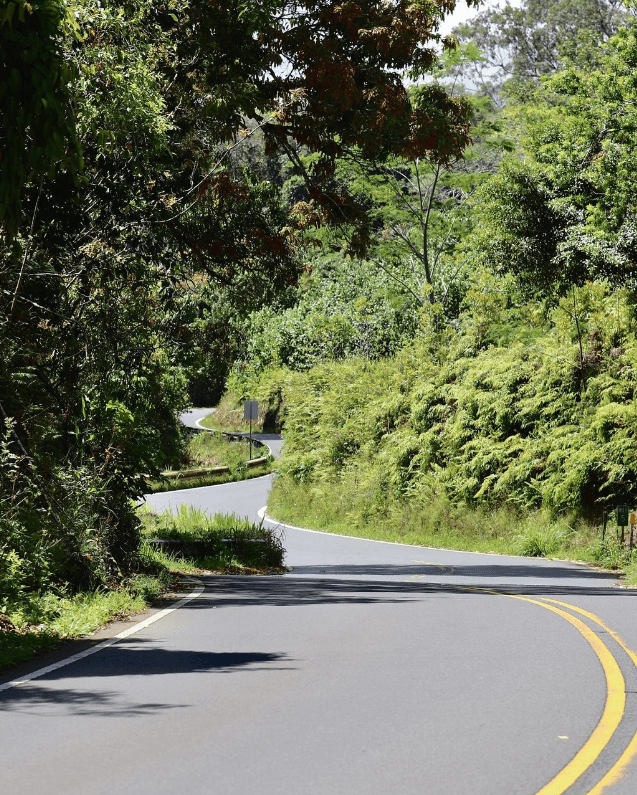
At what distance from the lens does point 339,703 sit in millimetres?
8188

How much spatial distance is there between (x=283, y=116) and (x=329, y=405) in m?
22.7

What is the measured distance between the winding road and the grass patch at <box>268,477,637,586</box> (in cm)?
809

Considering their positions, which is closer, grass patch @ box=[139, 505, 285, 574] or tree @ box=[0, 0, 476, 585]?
tree @ box=[0, 0, 476, 585]

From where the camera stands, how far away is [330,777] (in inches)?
245

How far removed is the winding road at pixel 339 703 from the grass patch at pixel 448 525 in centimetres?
809

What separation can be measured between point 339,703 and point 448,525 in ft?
76.4

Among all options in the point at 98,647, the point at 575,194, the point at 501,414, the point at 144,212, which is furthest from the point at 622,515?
the point at 98,647

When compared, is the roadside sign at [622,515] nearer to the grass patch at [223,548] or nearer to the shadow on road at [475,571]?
the shadow on road at [475,571]

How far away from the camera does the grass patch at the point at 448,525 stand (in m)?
25.6

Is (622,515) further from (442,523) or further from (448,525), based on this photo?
(442,523)

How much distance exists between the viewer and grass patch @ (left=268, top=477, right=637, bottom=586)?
84.1 ft

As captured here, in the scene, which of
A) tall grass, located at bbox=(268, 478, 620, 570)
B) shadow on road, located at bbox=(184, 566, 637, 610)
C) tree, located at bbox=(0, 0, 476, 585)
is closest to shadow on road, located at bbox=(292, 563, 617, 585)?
shadow on road, located at bbox=(184, 566, 637, 610)

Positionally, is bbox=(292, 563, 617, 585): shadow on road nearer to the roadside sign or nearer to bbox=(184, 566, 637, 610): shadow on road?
bbox=(184, 566, 637, 610): shadow on road

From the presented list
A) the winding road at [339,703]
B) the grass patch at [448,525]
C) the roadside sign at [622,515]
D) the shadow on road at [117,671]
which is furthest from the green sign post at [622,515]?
the shadow on road at [117,671]
